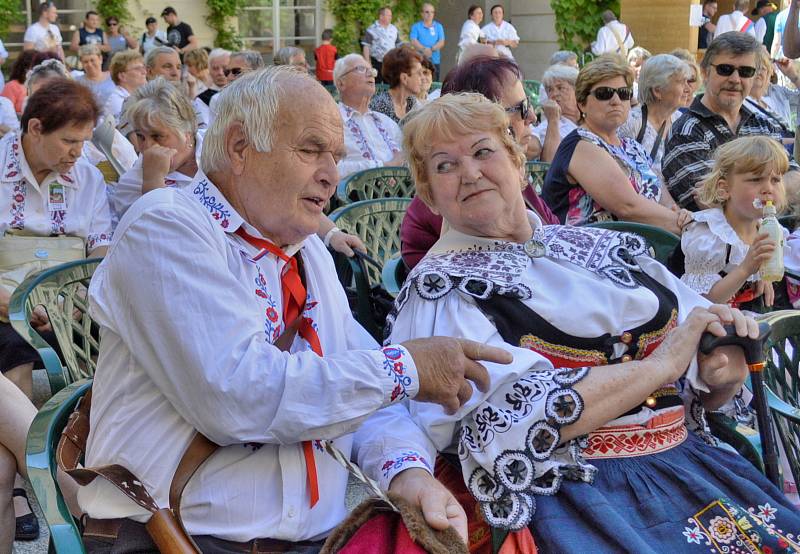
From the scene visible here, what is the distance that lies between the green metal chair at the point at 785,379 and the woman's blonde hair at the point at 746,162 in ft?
3.36

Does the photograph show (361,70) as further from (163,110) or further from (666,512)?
(666,512)

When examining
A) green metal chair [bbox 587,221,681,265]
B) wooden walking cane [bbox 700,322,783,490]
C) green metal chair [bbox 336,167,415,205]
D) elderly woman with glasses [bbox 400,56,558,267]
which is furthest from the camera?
green metal chair [bbox 336,167,415,205]

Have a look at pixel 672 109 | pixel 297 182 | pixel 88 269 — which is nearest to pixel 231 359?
pixel 297 182

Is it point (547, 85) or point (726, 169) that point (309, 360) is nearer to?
point (726, 169)

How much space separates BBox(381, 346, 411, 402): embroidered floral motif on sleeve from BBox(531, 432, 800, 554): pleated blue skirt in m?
0.44

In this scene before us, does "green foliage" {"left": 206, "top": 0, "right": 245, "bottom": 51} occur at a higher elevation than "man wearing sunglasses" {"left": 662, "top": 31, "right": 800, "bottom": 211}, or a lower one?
lower

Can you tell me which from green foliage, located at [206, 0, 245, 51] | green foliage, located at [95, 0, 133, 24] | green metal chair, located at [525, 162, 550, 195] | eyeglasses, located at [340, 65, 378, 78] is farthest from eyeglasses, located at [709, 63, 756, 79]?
green foliage, located at [206, 0, 245, 51]

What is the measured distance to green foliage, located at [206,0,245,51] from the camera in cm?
1877

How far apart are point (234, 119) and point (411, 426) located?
774 mm

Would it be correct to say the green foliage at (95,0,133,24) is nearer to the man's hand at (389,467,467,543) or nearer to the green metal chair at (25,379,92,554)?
the green metal chair at (25,379,92,554)

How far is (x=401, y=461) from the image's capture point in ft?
6.88

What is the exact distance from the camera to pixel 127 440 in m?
1.94

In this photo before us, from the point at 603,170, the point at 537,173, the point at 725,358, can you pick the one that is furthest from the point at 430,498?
the point at 537,173

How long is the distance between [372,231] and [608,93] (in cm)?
134
